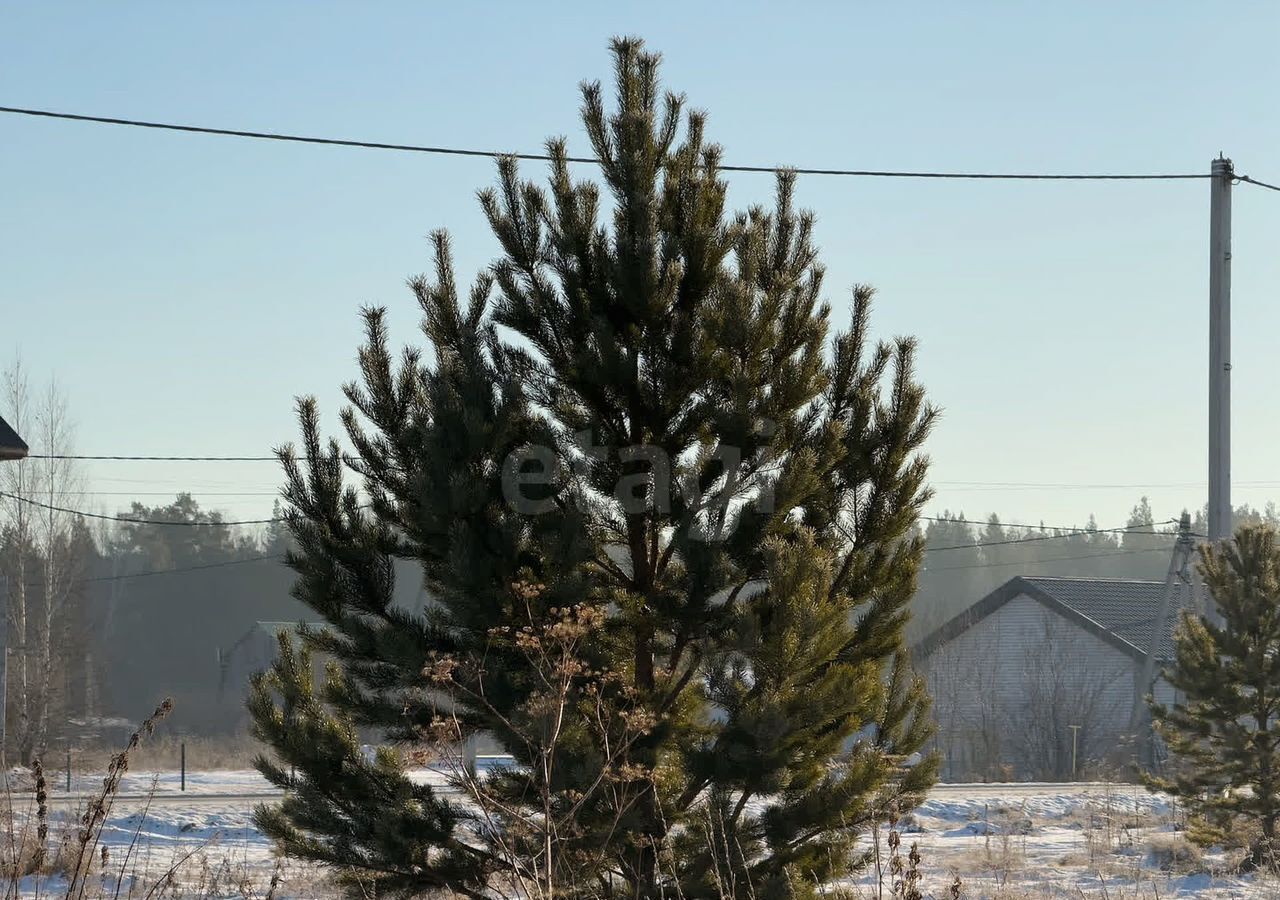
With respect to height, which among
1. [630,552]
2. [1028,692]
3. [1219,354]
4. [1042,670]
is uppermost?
[1219,354]

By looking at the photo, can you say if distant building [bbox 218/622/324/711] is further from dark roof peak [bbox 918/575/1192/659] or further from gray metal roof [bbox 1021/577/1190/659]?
gray metal roof [bbox 1021/577/1190/659]

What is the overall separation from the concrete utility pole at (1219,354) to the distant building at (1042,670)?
19488 millimetres

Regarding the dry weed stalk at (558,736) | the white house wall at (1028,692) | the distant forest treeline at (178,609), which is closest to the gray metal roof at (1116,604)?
the white house wall at (1028,692)

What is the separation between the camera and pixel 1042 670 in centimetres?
3622

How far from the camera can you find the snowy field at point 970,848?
1066 centimetres

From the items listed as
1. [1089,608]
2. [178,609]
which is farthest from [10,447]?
[178,609]

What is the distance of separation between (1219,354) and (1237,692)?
11.3 ft

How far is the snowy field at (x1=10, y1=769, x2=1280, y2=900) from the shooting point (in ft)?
35.0

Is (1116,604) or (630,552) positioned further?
(1116,604)

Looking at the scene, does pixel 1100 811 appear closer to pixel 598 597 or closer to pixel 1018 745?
pixel 598 597

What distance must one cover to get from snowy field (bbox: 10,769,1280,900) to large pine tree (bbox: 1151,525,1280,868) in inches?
21.3

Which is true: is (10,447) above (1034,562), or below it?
above

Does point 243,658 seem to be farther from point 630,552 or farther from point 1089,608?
point 630,552

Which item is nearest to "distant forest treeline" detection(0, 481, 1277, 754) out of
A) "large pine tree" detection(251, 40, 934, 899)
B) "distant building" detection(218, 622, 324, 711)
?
"distant building" detection(218, 622, 324, 711)
